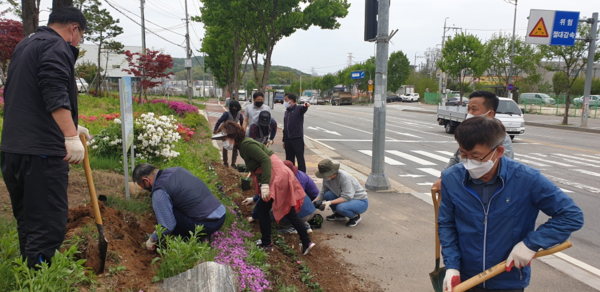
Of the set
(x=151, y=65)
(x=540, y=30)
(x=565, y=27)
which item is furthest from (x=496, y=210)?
(x=565, y=27)

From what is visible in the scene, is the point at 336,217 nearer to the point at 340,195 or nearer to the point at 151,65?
the point at 340,195

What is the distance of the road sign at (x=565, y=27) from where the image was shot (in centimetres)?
2019

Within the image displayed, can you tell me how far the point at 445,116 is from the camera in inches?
811

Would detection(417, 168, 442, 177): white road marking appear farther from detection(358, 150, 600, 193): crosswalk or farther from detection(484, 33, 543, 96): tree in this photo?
detection(484, 33, 543, 96): tree

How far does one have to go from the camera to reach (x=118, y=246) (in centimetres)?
365

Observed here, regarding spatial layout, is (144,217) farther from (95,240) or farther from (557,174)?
(557,174)

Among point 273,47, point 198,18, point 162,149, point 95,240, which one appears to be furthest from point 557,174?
point 198,18

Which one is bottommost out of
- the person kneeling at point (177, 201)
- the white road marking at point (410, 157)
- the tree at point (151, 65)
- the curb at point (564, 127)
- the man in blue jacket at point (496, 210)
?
the white road marking at point (410, 157)

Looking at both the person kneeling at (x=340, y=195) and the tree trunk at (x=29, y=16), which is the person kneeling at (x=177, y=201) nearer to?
the person kneeling at (x=340, y=195)

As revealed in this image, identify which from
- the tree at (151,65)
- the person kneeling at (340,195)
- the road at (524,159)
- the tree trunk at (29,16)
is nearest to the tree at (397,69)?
the road at (524,159)

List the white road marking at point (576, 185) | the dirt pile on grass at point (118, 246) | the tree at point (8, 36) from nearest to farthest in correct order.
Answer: the dirt pile on grass at point (118, 246) < the white road marking at point (576, 185) < the tree at point (8, 36)

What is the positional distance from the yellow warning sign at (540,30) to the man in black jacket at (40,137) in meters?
22.4

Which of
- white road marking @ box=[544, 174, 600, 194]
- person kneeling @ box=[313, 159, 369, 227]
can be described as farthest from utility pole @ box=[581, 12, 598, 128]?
person kneeling @ box=[313, 159, 369, 227]

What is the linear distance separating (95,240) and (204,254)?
978 mm
